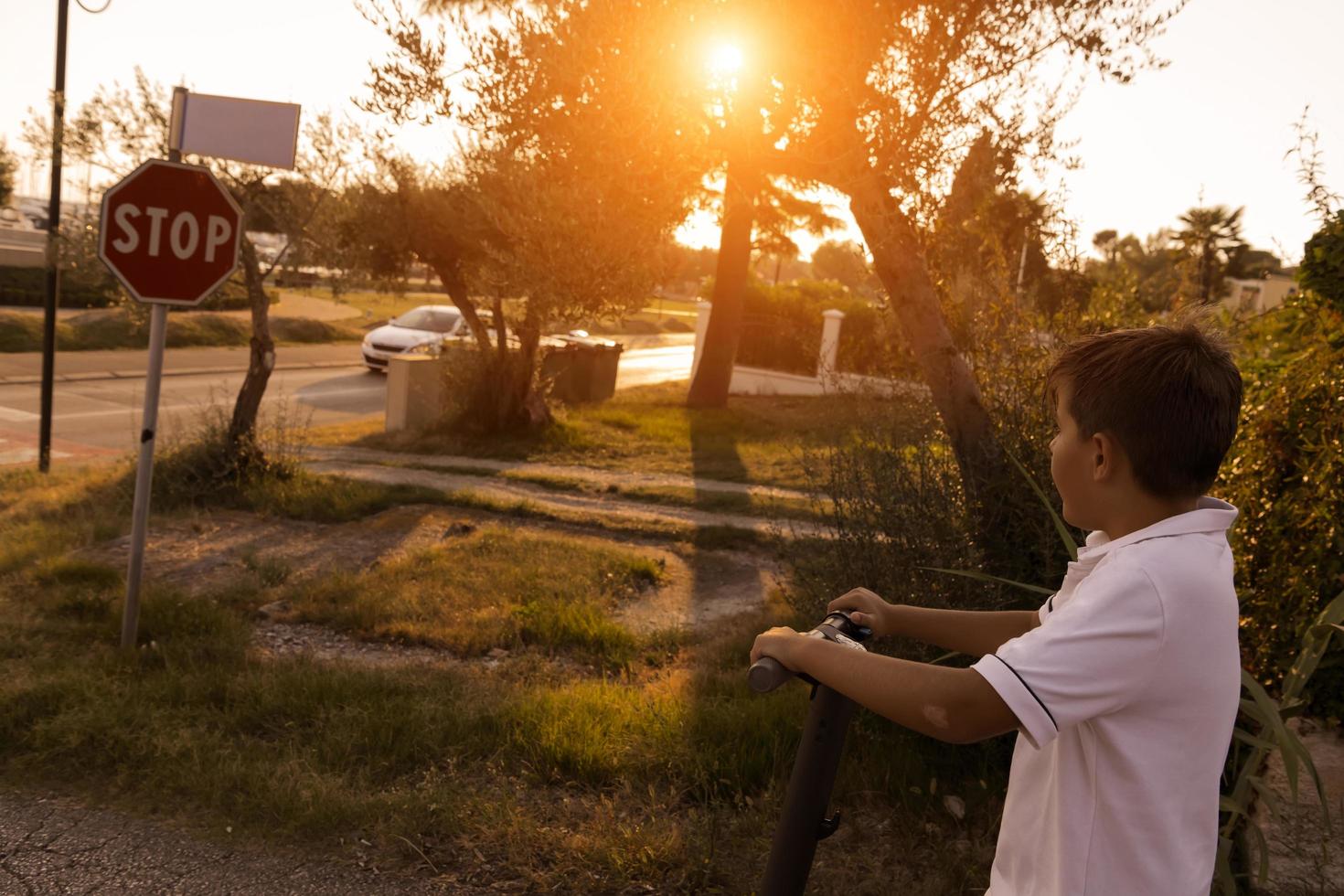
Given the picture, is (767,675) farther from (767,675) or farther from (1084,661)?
(1084,661)

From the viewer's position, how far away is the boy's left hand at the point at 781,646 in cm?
169

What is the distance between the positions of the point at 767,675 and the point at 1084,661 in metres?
0.44

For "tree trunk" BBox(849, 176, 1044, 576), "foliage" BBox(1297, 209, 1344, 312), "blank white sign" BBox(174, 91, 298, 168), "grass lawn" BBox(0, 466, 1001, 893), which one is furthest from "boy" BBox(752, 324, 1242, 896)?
"blank white sign" BBox(174, 91, 298, 168)

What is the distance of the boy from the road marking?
→ 15950 millimetres

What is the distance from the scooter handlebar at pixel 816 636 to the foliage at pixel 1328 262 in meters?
3.57

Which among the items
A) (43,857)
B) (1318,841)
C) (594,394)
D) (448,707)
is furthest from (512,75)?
(594,394)

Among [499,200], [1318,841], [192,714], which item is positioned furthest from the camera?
[499,200]

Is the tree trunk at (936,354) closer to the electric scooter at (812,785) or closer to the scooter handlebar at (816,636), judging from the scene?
the scooter handlebar at (816,636)

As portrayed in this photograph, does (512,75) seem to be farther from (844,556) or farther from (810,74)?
(844,556)

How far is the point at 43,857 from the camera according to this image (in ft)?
11.6

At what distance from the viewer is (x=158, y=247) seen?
5.44 metres

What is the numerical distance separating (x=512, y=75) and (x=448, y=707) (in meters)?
4.20

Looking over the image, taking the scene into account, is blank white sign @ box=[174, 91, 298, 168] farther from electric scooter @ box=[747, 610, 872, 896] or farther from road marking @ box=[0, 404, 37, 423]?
road marking @ box=[0, 404, 37, 423]

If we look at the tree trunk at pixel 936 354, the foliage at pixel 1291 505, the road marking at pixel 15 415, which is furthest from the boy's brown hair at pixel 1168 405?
the road marking at pixel 15 415
